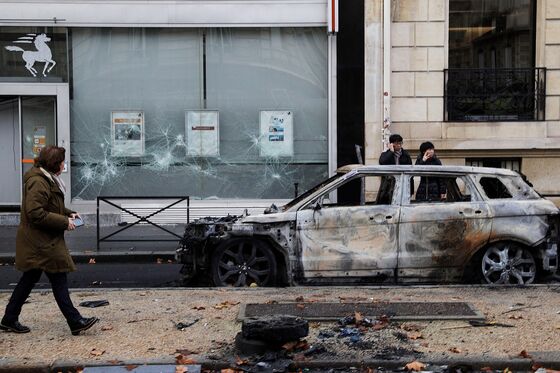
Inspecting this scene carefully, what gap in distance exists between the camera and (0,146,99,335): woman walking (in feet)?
20.0

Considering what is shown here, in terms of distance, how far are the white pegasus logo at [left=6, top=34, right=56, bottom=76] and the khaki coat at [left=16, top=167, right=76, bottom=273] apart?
10104 millimetres

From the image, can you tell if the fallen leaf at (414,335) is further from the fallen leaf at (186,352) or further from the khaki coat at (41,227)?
the khaki coat at (41,227)

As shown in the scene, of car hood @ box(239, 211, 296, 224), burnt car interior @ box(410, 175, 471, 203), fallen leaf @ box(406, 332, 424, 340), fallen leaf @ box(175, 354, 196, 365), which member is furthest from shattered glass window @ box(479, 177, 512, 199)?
fallen leaf @ box(175, 354, 196, 365)

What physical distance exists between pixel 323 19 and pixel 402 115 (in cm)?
255

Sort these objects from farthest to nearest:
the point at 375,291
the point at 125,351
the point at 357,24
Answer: the point at 357,24, the point at 375,291, the point at 125,351

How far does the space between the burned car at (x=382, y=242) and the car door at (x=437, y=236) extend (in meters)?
0.01

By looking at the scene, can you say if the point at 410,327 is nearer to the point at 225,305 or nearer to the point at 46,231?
the point at 225,305

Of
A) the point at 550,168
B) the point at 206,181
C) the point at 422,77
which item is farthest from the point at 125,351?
the point at 550,168

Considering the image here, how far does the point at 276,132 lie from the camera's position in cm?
1581

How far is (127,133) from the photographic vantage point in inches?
619

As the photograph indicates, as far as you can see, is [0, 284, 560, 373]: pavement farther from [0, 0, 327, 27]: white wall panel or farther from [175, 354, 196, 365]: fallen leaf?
[0, 0, 327, 27]: white wall panel

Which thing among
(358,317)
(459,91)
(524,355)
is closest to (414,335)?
(358,317)

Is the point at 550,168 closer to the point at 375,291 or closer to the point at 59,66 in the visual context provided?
the point at 375,291

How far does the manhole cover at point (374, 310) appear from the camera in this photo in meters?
6.93
